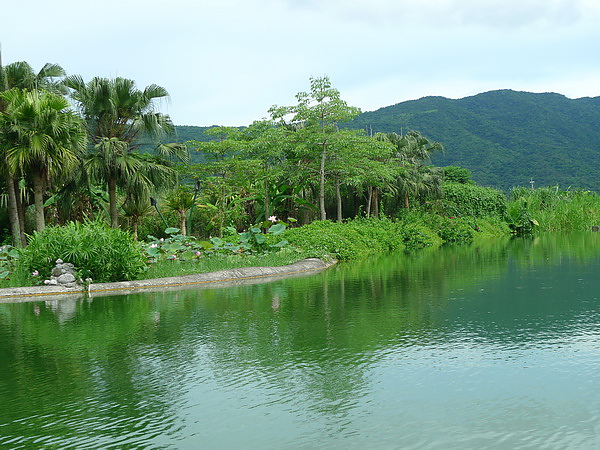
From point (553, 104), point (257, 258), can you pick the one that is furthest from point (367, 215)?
point (553, 104)

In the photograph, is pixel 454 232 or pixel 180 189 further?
pixel 454 232

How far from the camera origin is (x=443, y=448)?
420 centimetres

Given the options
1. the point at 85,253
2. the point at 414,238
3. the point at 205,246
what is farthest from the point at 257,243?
the point at 414,238

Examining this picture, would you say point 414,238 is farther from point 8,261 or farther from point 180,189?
point 8,261

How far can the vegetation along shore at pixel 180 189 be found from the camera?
15.3 m

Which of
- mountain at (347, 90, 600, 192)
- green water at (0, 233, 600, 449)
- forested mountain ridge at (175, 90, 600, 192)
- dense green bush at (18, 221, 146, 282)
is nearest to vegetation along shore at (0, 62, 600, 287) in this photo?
dense green bush at (18, 221, 146, 282)

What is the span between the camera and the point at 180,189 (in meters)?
29.3

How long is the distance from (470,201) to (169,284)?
28361 millimetres

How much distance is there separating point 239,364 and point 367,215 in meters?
24.3

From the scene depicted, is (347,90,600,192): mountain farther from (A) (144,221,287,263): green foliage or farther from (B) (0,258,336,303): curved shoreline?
(B) (0,258,336,303): curved shoreline

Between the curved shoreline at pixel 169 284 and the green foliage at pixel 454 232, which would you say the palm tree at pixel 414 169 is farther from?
the curved shoreline at pixel 169 284

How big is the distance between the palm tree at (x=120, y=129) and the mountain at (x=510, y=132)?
48.1 metres

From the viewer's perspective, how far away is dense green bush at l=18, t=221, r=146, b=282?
13664 mm

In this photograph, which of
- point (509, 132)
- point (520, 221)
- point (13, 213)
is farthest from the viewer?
point (509, 132)
